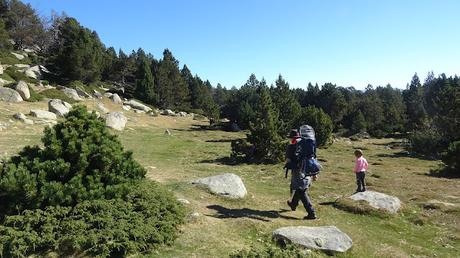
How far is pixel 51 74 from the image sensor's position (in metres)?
62.9

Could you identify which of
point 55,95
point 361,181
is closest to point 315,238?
point 361,181

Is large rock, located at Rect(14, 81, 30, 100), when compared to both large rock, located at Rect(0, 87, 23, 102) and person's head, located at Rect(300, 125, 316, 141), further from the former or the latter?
person's head, located at Rect(300, 125, 316, 141)

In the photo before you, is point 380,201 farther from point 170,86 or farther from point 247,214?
point 170,86

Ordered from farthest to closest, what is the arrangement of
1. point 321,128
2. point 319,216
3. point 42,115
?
point 321,128 < point 42,115 < point 319,216

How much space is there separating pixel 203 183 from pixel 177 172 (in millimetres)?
4234

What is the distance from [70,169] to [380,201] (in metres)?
9.74

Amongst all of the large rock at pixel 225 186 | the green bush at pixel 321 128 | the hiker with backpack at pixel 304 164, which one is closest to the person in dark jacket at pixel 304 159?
the hiker with backpack at pixel 304 164

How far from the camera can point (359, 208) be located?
13555 millimetres

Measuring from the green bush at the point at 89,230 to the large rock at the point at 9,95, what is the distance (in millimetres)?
32206

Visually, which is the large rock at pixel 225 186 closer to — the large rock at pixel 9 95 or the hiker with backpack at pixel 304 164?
the hiker with backpack at pixel 304 164

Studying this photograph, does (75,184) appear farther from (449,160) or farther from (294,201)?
(449,160)

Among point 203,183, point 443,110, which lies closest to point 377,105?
point 443,110

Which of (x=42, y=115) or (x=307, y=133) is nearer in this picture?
(x=307, y=133)

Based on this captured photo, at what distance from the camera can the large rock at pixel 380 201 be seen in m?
13.7
